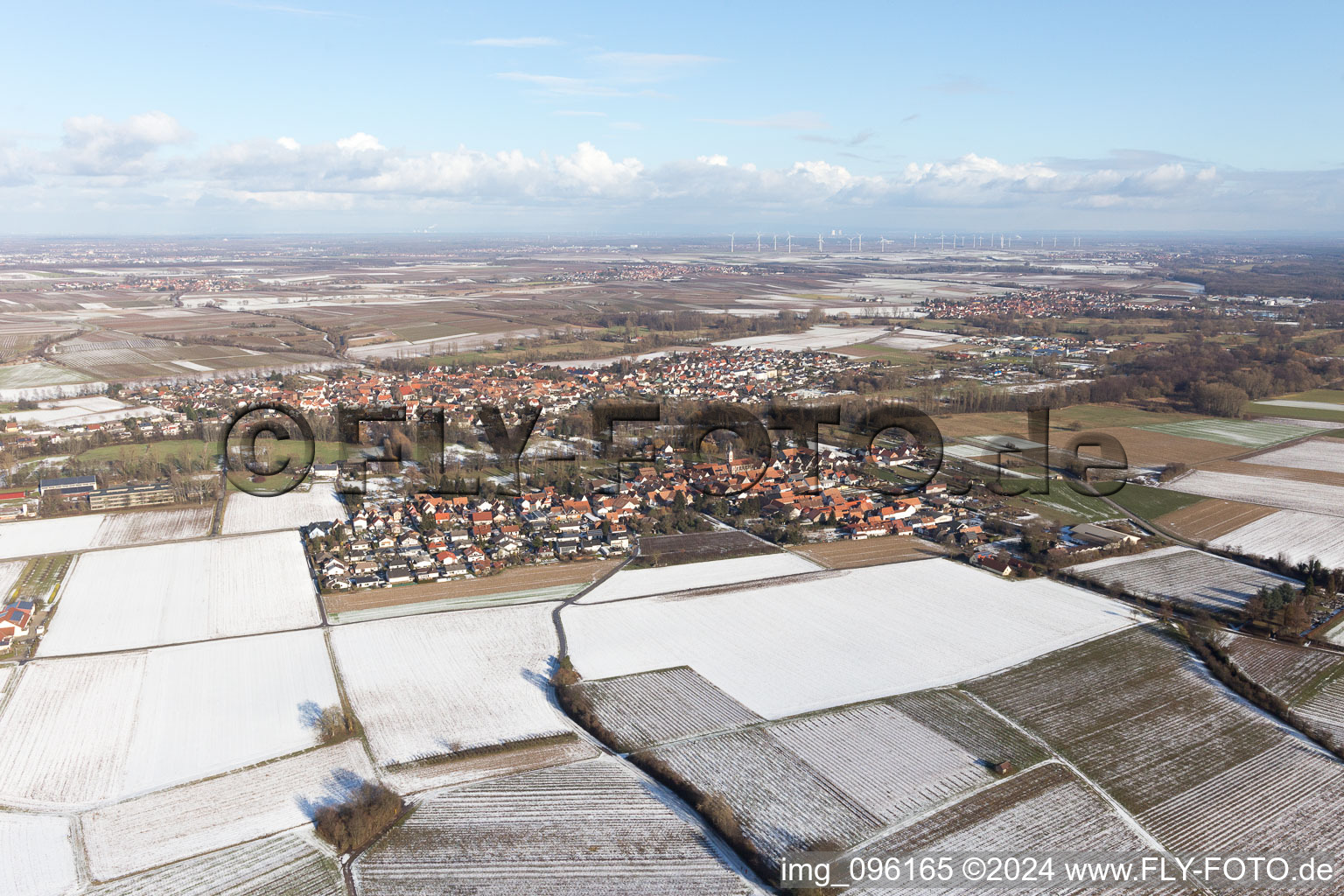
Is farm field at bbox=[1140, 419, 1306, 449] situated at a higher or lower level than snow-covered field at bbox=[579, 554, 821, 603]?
higher

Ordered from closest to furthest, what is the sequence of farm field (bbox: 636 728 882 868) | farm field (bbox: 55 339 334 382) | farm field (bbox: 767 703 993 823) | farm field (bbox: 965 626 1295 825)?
farm field (bbox: 636 728 882 868)
farm field (bbox: 767 703 993 823)
farm field (bbox: 965 626 1295 825)
farm field (bbox: 55 339 334 382)

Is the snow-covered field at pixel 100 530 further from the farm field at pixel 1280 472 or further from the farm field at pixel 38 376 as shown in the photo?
the farm field at pixel 1280 472

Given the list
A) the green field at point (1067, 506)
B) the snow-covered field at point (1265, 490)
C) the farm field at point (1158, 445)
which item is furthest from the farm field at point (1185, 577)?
the farm field at point (1158, 445)

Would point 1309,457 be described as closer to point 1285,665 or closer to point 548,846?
point 1285,665

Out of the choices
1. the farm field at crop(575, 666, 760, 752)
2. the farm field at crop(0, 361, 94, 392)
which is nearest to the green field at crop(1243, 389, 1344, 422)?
the farm field at crop(575, 666, 760, 752)

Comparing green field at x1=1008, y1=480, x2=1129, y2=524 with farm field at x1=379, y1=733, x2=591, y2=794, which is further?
green field at x1=1008, y1=480, x2=1129, y2=524

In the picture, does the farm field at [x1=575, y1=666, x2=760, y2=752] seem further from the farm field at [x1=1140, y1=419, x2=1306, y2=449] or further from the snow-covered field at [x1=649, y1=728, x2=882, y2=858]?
the farm field at [x1=1140, y1=419, x2=1306, y2=449]

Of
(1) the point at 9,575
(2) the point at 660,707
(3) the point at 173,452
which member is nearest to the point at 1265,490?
(2) the point at 660,707

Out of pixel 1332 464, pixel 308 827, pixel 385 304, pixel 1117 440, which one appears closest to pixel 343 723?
pixel 308 827
